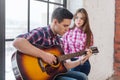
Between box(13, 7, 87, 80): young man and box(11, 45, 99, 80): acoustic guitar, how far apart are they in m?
0.03

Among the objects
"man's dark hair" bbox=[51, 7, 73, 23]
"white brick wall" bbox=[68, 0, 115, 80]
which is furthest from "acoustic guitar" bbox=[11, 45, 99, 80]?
"white brick wall" bbox=[68, 0, 115, 80]

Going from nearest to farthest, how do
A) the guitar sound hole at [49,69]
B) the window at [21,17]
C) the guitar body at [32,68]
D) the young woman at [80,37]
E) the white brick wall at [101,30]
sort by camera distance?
the guitar body at [32,68] → the guitar sound hole at [49,69] → the window at [21,17] → the young woman at [80,37] → the white brick wall at [101,30]

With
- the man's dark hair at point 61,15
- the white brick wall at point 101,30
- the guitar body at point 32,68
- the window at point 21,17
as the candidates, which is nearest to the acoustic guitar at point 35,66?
the guitar body at point 32,68

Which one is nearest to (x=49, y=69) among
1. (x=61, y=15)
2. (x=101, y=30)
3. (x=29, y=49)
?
(x=29, y=49)

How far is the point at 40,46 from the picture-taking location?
1720 millimetres

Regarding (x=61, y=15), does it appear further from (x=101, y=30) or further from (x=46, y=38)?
(x=101, y=30)

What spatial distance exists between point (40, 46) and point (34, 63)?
14 cm

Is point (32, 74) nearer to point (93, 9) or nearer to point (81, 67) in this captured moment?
point (81, 67)

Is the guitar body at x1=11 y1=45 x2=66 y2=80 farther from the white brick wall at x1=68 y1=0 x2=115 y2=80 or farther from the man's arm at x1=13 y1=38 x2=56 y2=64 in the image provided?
the white brick wall at x1=68 y1=0 x2=115 y2=80

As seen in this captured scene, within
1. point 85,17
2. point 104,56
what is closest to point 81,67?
point 85,17

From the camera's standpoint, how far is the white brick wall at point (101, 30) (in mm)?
2986

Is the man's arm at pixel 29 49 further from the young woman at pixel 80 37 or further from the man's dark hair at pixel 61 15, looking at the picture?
the young woman at pixel 80 37

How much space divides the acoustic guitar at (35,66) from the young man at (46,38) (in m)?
0.03

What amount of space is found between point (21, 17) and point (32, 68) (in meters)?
0.81
